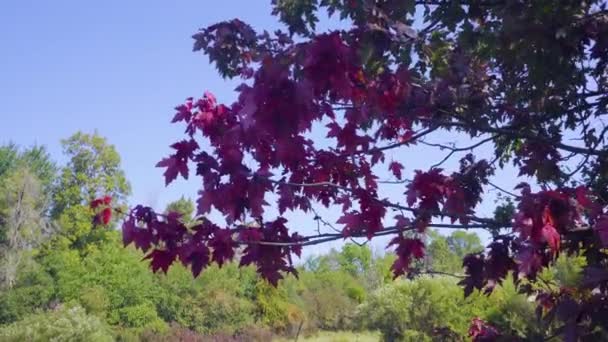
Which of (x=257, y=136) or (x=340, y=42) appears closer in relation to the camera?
(x=340, y=42)

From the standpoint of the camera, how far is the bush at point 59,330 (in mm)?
12227

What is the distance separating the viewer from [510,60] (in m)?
2.94

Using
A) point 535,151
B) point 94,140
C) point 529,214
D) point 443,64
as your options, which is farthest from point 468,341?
point 94,140

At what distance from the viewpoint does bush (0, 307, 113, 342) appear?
1223cm

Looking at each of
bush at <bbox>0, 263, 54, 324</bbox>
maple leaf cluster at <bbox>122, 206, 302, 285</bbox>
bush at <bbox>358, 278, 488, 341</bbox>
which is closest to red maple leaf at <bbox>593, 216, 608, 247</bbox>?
maple leaf cluster at <bbox>122, 206, 302, 285</bbox>

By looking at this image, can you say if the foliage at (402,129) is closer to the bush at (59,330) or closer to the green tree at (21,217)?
the bush at (59,330)

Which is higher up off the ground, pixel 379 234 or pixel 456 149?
pixel 456 149

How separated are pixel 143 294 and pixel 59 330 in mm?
9283

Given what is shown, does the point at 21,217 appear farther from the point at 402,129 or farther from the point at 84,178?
Result: the point at 402,129

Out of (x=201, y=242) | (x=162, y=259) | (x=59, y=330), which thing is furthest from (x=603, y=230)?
(x=59, y=330)

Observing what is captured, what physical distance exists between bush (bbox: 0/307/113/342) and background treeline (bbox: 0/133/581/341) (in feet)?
0.09

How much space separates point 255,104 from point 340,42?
0.38m

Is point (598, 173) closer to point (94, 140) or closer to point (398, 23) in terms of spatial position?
point (398, 23)

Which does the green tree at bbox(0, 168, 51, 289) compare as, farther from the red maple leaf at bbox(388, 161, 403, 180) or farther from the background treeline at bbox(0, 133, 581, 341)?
the red maple leaf at bbox(388, 161, 403, 180)
